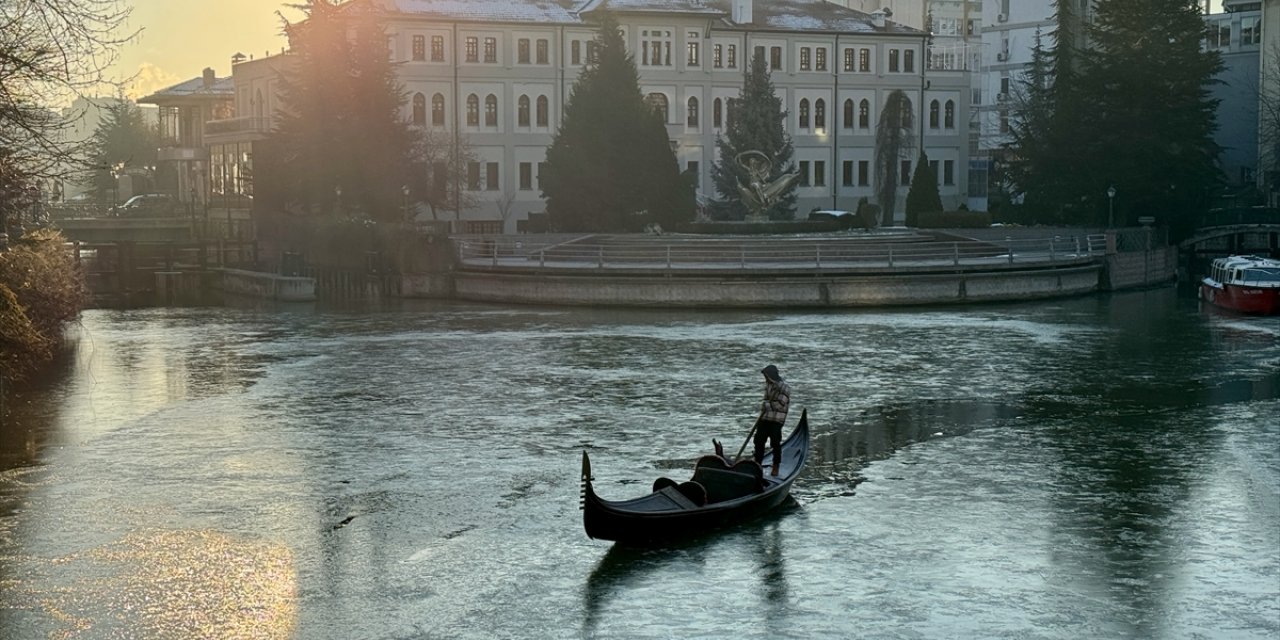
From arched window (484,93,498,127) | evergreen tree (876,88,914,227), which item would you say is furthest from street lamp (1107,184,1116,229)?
arched window (484,93,498,127)

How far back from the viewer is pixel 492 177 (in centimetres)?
7912

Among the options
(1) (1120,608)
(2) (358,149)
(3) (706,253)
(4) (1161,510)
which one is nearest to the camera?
(1) (1120,608)

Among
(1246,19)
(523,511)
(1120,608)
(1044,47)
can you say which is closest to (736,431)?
(523,511)

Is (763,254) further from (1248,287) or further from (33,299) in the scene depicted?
(33,299)

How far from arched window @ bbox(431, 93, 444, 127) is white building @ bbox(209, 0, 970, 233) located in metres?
0.08

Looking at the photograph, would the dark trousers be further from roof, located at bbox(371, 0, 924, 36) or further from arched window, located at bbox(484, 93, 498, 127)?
arched window, located at bbox(484, 93, 498, 127)

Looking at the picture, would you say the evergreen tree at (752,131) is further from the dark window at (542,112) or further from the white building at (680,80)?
the dark window at (542,112)

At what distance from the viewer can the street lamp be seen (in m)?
66.3

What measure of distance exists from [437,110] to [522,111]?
4504mm

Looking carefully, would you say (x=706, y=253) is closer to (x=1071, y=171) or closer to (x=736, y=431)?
(x=1071, y=171)

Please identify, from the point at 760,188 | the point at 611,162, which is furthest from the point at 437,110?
the point at 760,188

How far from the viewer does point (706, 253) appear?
55.3 meters

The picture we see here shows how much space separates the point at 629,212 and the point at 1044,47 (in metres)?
49.5

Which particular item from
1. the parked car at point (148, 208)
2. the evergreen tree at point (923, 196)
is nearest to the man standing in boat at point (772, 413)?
the evergreen tree at point (923, 196)
